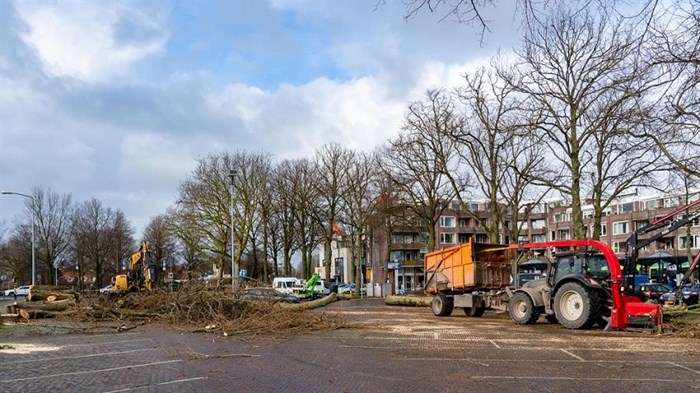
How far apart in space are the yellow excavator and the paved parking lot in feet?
59.3

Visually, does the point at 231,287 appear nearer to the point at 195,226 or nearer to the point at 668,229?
the point at 668,229

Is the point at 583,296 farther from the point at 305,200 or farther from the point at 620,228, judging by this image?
the point at 620,228

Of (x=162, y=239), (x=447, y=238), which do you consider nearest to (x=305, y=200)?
(x=162, y=239)

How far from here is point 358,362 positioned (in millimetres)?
11414

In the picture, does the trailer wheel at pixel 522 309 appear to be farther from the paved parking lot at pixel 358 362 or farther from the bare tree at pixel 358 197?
the bare tree at pixel 358 197

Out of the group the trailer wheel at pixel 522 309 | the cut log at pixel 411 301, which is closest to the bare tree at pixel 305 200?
the cut log at pixel 411 301

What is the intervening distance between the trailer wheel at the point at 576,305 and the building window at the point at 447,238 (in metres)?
76.5

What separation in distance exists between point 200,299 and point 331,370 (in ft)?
32.7

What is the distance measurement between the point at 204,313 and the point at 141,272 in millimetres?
19527

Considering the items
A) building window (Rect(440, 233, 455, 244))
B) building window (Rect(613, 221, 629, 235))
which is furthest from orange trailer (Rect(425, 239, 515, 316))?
building window (Rect(440, 233, 455, 244))

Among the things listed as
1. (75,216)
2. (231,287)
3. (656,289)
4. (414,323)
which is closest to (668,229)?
(414,323)

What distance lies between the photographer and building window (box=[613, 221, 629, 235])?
85875mm

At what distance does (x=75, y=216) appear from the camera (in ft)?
229

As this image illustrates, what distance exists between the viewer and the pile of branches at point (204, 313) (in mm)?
17578
